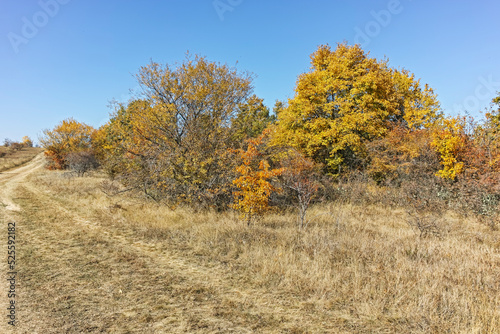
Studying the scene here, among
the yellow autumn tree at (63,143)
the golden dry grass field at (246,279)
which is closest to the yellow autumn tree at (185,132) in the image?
the golden dry grass field at (246,279)

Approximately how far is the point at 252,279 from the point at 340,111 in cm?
1717

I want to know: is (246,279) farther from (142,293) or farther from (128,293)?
(128,293)

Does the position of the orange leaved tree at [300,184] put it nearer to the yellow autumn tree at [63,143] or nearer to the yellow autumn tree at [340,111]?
the yellow autumn tree at [340,111]

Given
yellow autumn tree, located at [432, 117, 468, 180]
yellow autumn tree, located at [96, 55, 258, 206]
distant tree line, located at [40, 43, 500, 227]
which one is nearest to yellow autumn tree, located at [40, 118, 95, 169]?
distant tree line, located at [40, 43, 500, 227]

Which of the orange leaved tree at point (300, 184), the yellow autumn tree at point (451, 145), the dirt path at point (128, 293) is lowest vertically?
the dirt path at point (128, 293)

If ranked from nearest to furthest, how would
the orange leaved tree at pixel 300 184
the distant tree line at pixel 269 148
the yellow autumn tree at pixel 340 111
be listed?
the orange leaved tree at pixel 300 184 → the distant tree line at pixel 269 148 → the yellow autumn tree at pixel 340 111

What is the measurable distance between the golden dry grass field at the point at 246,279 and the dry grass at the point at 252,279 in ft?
0.08

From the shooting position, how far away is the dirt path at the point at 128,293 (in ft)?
12.7

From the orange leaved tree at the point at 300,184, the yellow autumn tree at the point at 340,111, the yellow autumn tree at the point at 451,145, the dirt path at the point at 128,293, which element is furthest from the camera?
the yellow autumn tree at the point at 340,111

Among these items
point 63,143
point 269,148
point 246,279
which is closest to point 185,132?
point 269,148

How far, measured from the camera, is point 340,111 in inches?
774

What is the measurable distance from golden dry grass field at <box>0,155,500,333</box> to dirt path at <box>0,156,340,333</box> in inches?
0.9

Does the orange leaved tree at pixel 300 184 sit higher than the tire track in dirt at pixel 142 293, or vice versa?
the orange leaved tree at pixel 300 184

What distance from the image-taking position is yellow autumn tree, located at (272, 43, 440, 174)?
63.3 ft
